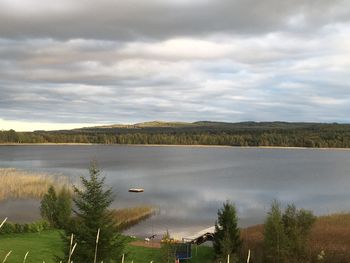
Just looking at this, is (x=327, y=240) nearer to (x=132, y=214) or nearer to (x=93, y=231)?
(x=93, y=231)

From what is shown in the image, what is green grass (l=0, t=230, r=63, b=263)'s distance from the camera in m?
21.6

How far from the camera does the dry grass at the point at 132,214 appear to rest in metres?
41.8

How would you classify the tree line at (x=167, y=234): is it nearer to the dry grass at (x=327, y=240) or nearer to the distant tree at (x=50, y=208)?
the dry grass at (x=327, y=240)

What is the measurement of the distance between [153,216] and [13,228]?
19005mm

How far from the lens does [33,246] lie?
24266 millimetres

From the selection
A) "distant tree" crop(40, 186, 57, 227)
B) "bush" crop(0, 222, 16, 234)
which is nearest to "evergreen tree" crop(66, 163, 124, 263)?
"bush" crop(0, 222, 16, 234)

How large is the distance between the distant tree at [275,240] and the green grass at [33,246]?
31.5 ft

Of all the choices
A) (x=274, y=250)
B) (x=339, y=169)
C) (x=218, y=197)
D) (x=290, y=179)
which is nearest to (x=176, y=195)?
(x=218, y=197)

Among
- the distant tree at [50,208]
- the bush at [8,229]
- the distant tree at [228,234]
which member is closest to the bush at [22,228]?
the bush at [8,229]

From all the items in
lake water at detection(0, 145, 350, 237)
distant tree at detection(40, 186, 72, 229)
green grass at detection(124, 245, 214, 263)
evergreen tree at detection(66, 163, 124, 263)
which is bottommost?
lake water at detection(0, 145, 350, 237)

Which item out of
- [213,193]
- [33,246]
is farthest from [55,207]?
[213,193]

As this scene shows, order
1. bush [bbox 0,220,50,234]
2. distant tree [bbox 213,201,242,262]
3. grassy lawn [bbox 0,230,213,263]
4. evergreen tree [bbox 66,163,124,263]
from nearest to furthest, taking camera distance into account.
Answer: evergreen tree [bbox 66,163,124,263], grassy lawn [bbox 0,230,213,263], distant tree [bbox 213,201,242,262], bush [bbox 0,220,50,234]

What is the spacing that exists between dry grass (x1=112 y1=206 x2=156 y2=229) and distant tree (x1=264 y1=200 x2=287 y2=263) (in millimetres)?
20180

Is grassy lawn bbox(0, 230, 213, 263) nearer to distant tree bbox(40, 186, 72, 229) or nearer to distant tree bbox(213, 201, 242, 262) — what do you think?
distant tree bbox(213, 201, 242, 262)
